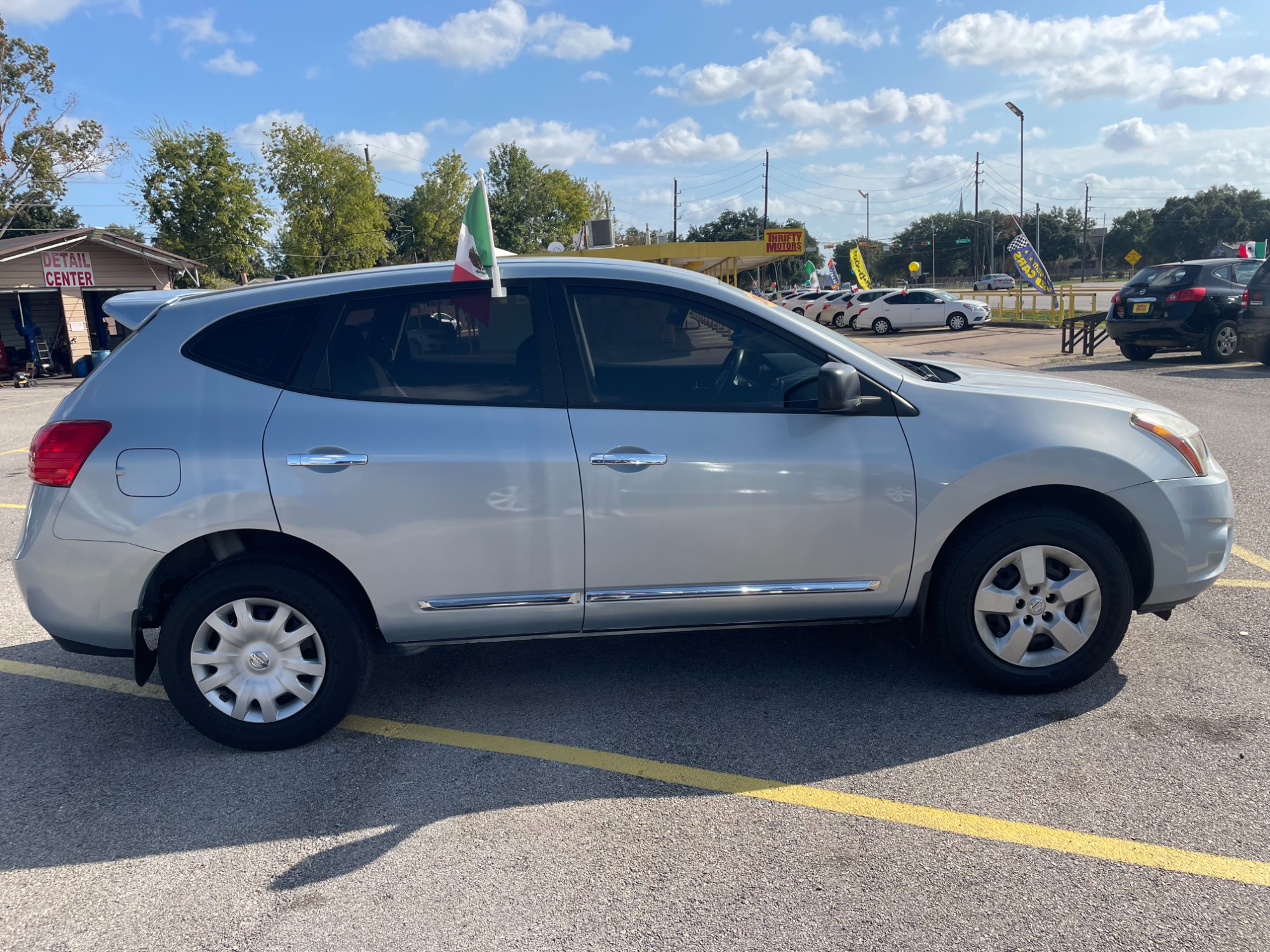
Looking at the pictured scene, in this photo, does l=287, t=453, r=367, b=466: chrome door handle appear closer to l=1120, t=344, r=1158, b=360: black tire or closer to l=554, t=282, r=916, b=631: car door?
l=554, t=282, r=916, b=631: car door

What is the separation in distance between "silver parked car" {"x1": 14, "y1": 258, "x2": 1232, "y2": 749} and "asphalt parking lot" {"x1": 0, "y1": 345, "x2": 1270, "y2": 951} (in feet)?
1.13

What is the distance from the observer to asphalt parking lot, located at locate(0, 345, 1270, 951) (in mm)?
2564

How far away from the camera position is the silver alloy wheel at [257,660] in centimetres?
349

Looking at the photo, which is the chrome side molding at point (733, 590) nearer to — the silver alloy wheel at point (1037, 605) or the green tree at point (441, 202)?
the silver alloy wheel at point (1037, 605)

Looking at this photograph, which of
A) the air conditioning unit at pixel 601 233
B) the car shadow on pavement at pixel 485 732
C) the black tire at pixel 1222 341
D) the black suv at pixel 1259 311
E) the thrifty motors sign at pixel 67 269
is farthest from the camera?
the air conditioning unit at pixel 601 233

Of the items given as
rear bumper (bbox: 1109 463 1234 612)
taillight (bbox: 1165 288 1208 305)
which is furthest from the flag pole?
taillight (bbox: 1165 288 1208 305)

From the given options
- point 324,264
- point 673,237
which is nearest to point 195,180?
point 324,264

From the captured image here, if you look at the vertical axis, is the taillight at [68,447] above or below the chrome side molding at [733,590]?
above

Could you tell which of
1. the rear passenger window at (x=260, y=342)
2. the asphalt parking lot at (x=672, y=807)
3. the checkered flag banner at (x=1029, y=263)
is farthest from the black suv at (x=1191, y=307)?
the rear passenger window at (x=260, y=342)

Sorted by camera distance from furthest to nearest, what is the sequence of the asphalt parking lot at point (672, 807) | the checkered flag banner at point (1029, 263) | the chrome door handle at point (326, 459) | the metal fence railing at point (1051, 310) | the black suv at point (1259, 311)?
the metal fence railing at point (1051, 310)
the checkered flag banner at point (1029, 263)
the black suv at point (1259, 311)
the chrome door handle at point (326, 459)
the asphalt parking lot at point (672, 807)

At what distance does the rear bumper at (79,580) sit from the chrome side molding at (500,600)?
1056 millimetres

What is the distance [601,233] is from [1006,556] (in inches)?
1436

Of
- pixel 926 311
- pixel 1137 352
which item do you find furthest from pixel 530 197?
pixel 1137 352

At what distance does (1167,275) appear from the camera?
15.6 m
